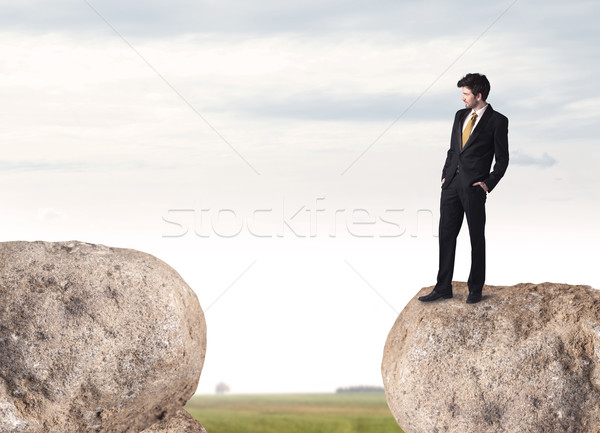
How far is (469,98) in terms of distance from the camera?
322 inches

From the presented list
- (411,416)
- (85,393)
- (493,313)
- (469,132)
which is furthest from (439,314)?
(85,393)

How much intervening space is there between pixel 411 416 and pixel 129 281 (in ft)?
11.4

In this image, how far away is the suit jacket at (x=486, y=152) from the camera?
8031 millimetres

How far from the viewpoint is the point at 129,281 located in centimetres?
762

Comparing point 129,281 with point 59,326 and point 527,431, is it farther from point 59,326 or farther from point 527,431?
point 527,431

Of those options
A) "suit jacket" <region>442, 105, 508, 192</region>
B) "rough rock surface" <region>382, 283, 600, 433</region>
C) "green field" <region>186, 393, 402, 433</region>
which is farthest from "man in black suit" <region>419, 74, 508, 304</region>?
"green field" <region>186, 393, 402, 433</region>

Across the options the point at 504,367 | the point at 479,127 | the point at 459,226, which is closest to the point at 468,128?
the point at 479,127

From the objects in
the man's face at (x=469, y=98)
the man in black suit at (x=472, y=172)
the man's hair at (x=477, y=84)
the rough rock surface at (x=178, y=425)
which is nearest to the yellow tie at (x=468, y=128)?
the man in black suit at (x=472, y=172)

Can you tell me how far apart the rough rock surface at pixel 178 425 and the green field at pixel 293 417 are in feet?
6.64

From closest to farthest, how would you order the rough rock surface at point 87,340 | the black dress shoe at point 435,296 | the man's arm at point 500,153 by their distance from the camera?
1. the rough rock surface at point 87,340
2. the man's arm at point 500,153
3. the black dress shoe at point 435,296

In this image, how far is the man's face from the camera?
8164 millimetres

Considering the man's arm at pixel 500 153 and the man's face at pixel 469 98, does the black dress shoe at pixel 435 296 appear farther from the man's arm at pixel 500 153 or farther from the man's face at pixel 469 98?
the man's face at pixel 469 98

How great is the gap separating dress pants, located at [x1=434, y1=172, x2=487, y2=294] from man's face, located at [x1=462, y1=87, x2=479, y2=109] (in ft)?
2.68

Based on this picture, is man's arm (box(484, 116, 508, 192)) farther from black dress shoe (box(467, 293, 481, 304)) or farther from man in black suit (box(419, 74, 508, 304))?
black dress shoe (box(467, 293, 481, 304))
